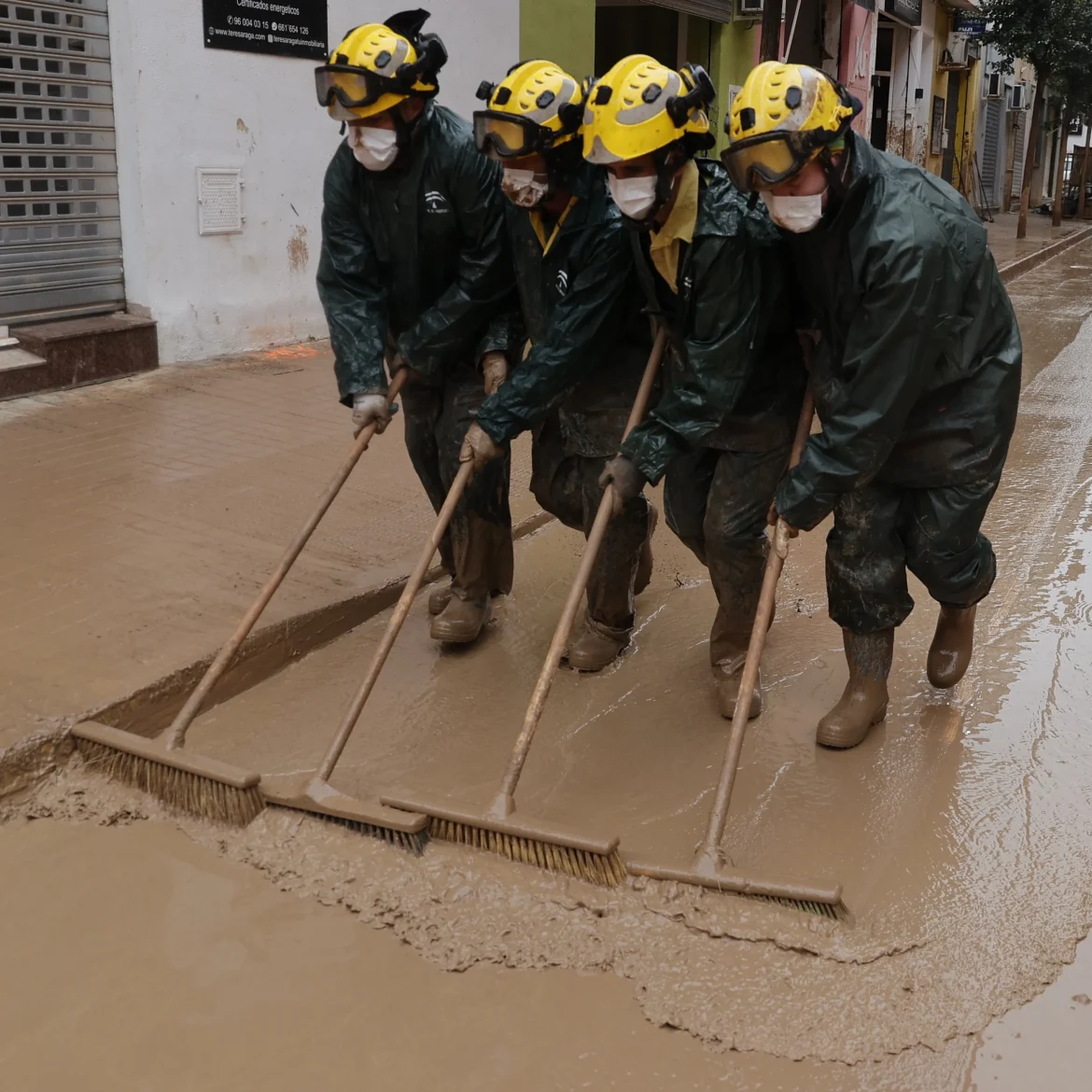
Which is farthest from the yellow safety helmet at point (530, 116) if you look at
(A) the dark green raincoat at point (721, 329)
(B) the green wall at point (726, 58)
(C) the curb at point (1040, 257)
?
(C) the curb at point (1040, 257)

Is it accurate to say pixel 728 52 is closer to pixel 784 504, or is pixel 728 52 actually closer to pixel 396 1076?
pixel 784 504

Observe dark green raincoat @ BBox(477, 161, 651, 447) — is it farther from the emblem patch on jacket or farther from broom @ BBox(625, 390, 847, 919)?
broom @ BBox(625, 390, 847, 919)

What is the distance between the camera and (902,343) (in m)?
2.78

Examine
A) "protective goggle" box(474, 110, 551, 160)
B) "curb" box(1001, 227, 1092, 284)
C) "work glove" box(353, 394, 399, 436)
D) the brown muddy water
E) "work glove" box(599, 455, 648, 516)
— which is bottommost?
→ the brown muddy water

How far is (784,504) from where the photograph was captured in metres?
3.01

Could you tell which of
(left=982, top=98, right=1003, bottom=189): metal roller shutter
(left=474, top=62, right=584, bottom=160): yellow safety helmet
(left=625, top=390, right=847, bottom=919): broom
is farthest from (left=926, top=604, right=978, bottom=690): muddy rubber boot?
(left=982, top=98, right=1003, bottom=189): metal roller shutter

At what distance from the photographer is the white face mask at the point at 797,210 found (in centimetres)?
277

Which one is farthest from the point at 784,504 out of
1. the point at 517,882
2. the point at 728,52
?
the point at 728,52

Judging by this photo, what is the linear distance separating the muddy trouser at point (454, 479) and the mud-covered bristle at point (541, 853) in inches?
52.2

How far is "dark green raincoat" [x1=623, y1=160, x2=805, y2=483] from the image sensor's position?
3.06m

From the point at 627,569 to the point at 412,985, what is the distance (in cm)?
Answer: 173

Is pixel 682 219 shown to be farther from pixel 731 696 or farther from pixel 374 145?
pixel 731 696

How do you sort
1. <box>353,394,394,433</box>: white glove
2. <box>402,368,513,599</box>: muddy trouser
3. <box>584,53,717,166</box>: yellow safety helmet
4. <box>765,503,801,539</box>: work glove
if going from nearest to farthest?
1. <box>584,53,717,166</box>: yellow safety helmet
2. <box>765,503,801,539</box>: work glove
3. <box>353,394,394,433</box>: white glove
4. <box>402,368,513,599</box>: muddy trouser

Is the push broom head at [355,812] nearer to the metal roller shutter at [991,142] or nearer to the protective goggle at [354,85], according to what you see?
the protective goggle at [354,85]
